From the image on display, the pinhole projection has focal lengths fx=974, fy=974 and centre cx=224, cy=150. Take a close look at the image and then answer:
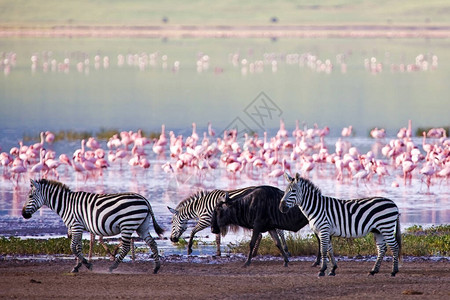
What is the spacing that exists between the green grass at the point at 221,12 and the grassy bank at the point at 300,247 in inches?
4178

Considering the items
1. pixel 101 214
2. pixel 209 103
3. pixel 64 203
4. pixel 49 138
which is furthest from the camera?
pixel 209 103

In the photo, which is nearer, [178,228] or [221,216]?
[221,216]

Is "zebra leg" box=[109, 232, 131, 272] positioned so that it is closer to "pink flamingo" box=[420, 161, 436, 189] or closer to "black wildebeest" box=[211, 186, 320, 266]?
"black wildebeest" box=[211, 186, 320, 266]

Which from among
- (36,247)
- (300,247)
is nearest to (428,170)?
(300,247)

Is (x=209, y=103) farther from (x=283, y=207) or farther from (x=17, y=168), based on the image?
(x=283, y=207)

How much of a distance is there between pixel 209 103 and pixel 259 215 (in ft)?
97.4

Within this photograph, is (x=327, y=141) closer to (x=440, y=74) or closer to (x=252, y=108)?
(x=252, y=108)

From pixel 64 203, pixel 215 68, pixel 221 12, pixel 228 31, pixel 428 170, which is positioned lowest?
pixel 64 203

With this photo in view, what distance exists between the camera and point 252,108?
3888 centimetres

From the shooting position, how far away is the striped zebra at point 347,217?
413 inches

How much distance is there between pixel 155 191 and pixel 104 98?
26.0 metres

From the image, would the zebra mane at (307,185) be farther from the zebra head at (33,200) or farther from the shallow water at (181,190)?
the zebra head at (33,200)

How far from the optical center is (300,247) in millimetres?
12016

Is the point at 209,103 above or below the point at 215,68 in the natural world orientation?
below
